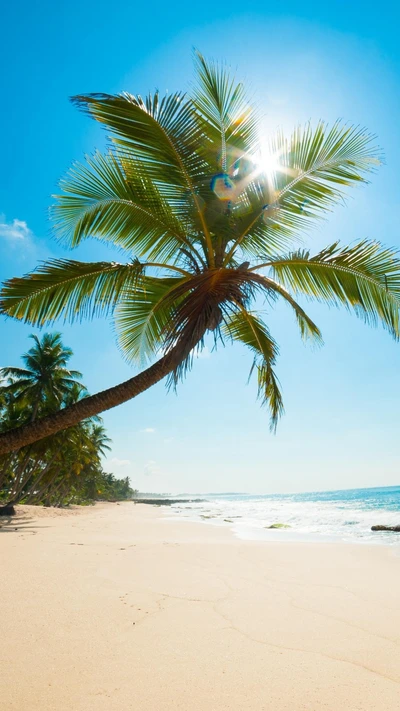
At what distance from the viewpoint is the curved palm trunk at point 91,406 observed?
3260 mm

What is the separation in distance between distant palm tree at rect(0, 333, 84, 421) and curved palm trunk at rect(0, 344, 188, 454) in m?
21.3

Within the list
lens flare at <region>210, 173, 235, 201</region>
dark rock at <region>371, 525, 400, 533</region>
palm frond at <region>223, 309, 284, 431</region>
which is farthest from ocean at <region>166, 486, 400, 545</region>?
lens flare at <region>210, 173, 235, 201</region>

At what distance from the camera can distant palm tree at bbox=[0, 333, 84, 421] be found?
952 inches

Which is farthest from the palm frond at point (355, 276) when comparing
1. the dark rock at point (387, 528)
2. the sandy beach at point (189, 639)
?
the dark rock at point (387, 528)

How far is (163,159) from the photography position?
4141mm

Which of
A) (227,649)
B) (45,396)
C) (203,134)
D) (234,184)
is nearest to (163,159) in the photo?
(203,134)

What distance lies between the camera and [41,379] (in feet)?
80.2

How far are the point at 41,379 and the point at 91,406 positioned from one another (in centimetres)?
2249

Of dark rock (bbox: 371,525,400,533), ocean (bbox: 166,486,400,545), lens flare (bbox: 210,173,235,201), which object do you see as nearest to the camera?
lens flare (bbox: 210,173,235,201)

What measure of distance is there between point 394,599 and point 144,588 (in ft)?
8.84

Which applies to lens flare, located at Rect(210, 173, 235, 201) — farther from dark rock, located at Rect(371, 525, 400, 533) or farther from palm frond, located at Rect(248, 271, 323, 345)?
dark rock, located at Rect(371, 525, 400, 533)

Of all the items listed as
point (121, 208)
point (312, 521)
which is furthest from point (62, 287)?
point (312, 521)

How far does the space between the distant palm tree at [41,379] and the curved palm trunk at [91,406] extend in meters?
21.3

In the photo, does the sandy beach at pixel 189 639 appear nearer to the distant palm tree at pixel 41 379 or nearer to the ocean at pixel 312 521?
the ocean at pixel 312 521
